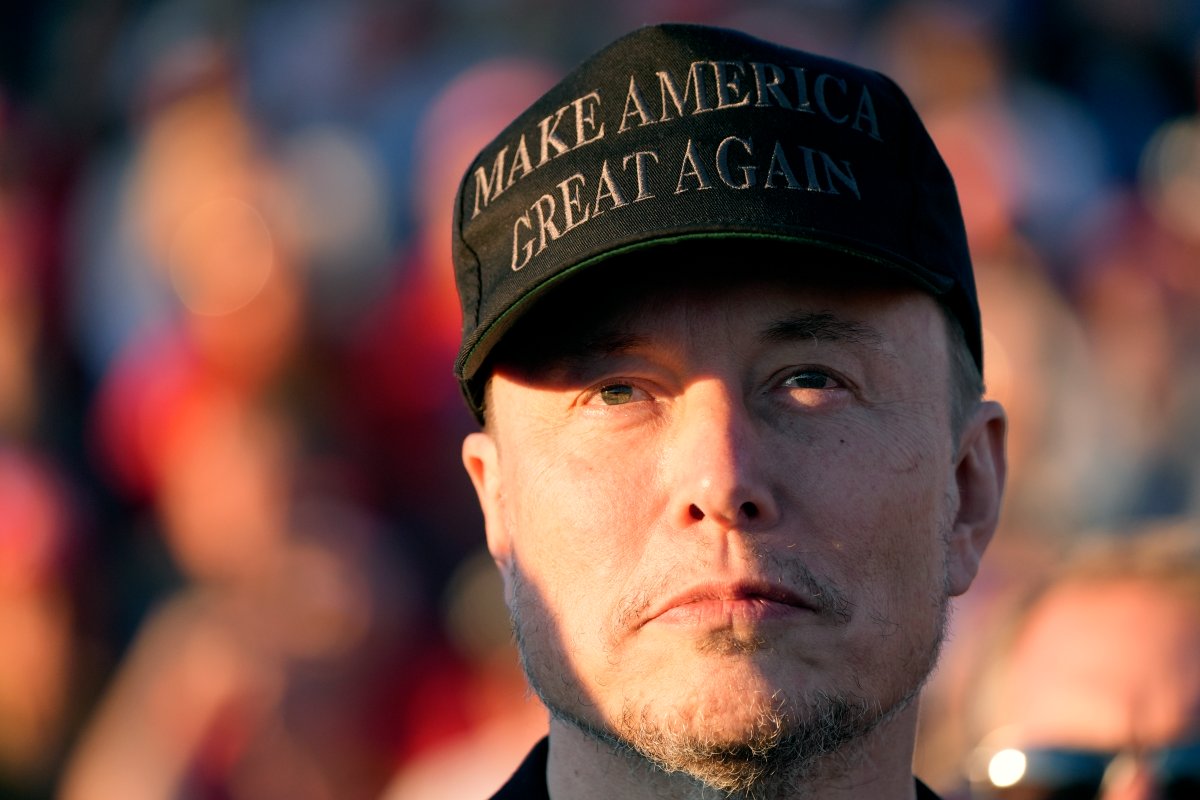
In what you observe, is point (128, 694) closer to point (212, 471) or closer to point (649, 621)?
point (212, 471)

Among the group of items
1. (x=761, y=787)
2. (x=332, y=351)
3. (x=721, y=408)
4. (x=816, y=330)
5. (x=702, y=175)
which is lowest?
(x=761, y=787)

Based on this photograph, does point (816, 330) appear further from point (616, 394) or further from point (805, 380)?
point (616, 394)

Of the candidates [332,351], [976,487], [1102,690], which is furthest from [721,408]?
[332,351]

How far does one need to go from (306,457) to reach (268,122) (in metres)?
1.87

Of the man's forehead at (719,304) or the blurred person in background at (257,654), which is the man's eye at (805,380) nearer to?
the man's forehead at (719,304)

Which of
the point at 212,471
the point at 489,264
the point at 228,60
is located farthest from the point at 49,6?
the point at 489,264

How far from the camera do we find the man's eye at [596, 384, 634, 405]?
219cm

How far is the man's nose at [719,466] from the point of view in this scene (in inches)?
79.4

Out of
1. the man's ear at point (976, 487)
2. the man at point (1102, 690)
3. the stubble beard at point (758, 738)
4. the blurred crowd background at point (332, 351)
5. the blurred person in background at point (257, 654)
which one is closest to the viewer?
the stubble beard at point (758, 738)

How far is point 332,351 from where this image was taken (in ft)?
18.2

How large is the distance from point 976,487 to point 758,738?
25.8 inches

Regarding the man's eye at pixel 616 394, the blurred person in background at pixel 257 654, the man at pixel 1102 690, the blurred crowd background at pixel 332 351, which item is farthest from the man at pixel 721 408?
the blurred person in background at pixel 257 654

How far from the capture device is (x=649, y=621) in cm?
207

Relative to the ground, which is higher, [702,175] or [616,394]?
[702,175]
